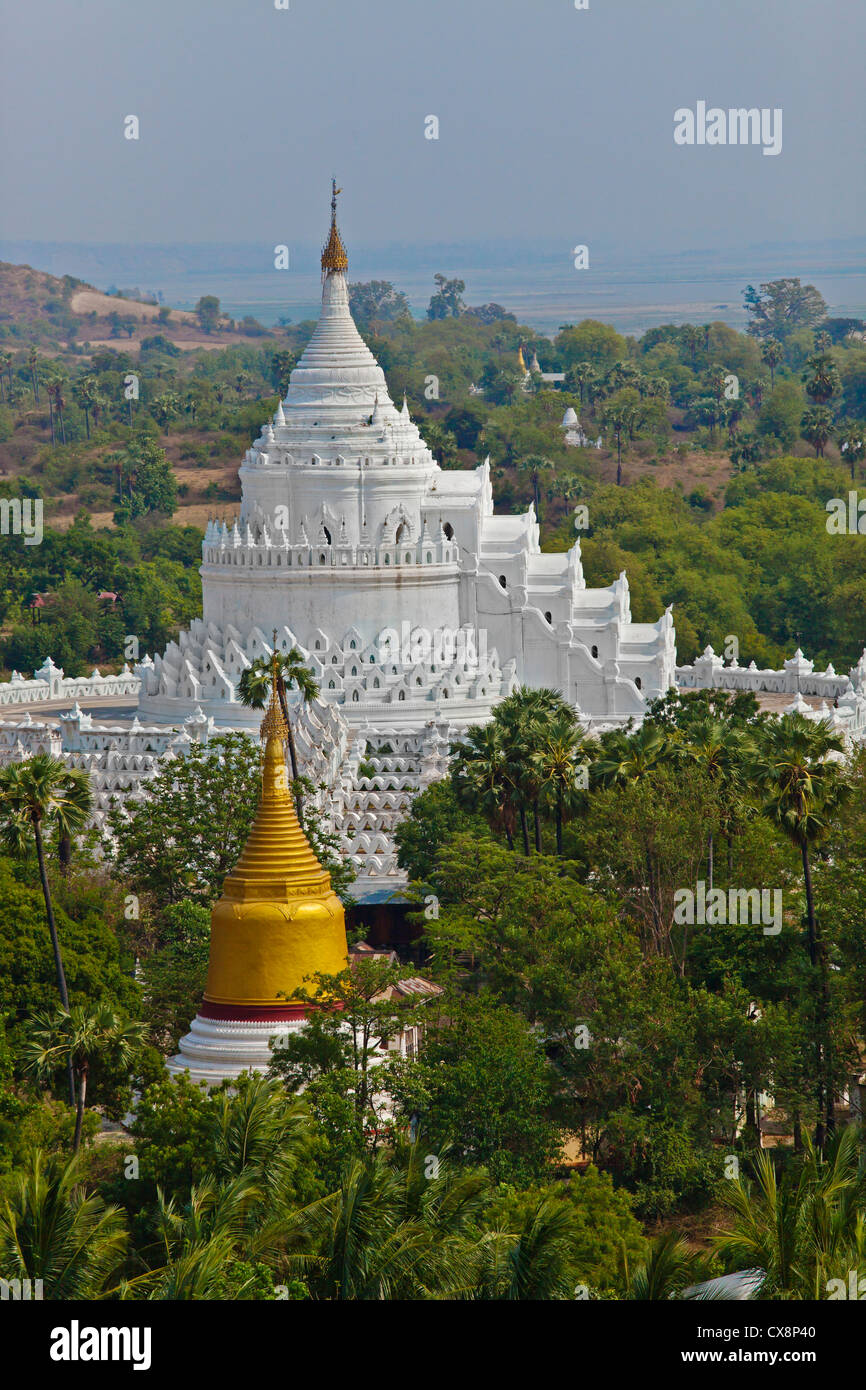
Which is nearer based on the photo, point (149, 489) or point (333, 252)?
point (333, 252)

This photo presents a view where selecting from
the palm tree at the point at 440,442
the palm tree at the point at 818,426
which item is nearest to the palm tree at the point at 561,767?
the palm tree at the point at 440,442

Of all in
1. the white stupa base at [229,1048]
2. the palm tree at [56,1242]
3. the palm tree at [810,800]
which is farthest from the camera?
the palm tree at [810,800]

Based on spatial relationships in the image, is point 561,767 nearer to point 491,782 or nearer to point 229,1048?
point 491,782

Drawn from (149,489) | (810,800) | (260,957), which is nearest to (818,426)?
(149,489)

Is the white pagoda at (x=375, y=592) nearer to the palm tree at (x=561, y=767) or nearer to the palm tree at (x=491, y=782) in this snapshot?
the palm tree at (x=491, y=782)

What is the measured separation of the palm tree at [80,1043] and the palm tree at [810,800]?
1344cm

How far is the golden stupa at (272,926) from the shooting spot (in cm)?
5616

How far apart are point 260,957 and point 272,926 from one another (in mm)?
553

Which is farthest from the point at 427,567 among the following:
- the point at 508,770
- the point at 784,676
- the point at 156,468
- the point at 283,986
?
the point at 156,468

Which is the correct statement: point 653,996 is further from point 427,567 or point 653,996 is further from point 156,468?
point 156,468

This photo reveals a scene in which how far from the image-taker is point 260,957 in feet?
184

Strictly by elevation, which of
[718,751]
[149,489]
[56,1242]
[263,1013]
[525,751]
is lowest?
[56,1242]

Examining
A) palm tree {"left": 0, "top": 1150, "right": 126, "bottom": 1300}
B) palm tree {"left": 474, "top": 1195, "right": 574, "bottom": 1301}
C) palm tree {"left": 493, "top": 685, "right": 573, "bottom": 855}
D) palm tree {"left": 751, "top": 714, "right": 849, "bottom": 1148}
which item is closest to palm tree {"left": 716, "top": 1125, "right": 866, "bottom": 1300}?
palm tree {"left": 474, "top": 1195, "right": 574, "bottom": 1301}
